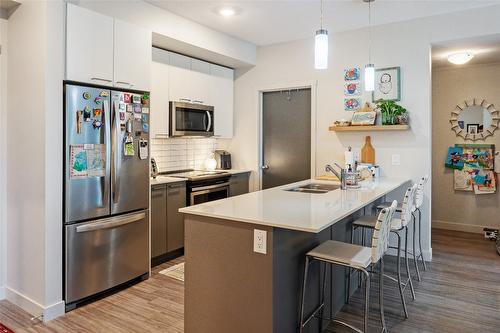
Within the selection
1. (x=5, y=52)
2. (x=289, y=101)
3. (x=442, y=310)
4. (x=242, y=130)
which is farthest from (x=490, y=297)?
(x=5, y=52)

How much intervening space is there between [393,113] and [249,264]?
289 centimetres

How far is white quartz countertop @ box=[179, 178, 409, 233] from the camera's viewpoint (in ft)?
6.46

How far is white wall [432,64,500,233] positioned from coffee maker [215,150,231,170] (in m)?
3.23

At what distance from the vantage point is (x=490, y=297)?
10.5 feet

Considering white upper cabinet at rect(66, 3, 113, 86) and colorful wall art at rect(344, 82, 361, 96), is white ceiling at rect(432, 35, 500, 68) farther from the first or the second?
white upper cabinet at rect(66, 3, 113, 86)

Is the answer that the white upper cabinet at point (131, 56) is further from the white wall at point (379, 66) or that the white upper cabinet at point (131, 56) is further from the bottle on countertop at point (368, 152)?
the bottle on countertop at point (368, 152)

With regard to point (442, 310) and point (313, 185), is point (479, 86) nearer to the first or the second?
point (313, 185)

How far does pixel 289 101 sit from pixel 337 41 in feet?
3.27

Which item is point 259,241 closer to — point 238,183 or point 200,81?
point 238,183

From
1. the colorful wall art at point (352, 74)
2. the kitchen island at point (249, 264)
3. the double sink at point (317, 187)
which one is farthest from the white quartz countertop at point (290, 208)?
the colorful wall art at point (352, 74)

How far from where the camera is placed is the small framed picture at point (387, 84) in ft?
14.0

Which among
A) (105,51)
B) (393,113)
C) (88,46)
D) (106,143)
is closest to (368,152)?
(393,113)

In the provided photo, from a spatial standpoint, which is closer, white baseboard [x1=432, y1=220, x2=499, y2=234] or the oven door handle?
the oven door handle

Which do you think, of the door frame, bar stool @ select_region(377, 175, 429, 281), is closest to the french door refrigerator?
the door frame
